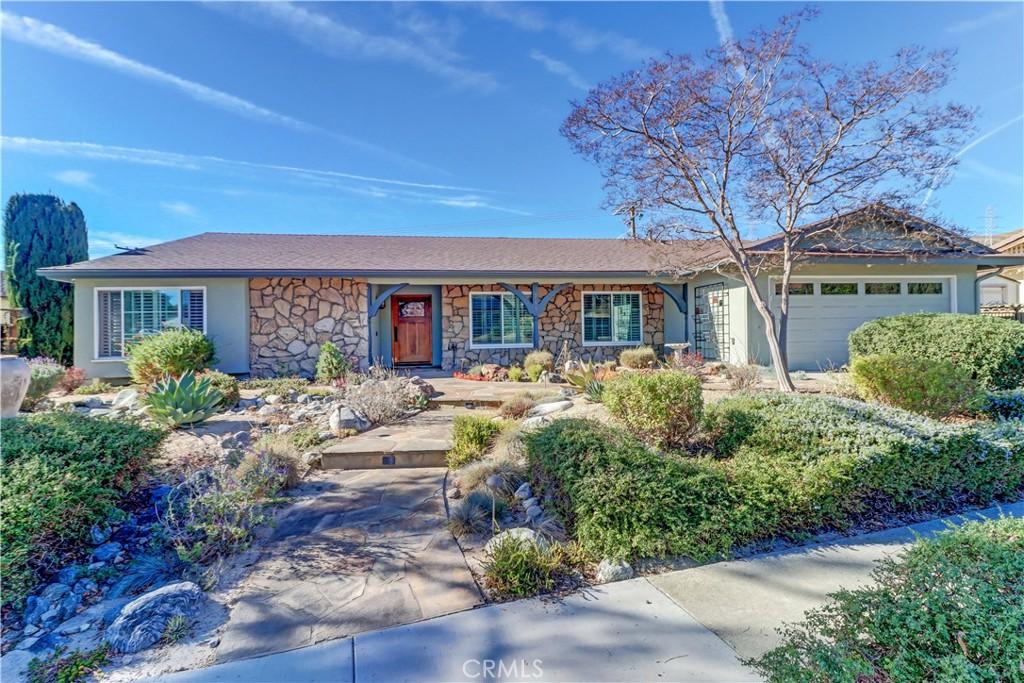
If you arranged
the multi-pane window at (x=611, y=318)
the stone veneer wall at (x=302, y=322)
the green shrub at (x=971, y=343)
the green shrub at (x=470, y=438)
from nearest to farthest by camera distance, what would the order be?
the green shrub at (x=470, y=438), the green shrub at (x=971, y=343), the stone veneer wall at (x=302, y=322), the multi-pane window at (x=611, y=318)

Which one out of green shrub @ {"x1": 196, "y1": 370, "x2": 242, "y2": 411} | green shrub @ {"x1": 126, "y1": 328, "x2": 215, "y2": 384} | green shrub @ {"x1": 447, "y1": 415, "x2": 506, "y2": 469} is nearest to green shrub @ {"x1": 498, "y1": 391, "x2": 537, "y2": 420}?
green shrub @ {"x1": 447, "y1": 415, "x2": 506, "y2": 469}

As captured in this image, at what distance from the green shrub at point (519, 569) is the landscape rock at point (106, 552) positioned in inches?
104

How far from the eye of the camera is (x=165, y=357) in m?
8.95

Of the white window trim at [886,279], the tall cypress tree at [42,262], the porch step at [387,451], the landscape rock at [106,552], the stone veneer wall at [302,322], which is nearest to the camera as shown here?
the landscape rock at [106,552]

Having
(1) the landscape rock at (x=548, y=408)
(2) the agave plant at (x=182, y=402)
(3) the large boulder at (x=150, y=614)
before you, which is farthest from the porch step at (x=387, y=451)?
(3) the large boulder at (x=150, y=614)

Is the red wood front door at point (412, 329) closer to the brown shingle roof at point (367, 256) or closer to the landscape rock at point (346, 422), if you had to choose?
the brown shingle roof at point (367, 256)

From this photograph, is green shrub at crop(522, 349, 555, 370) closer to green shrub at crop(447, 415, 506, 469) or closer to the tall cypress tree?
green shrub at crop(447, 415, 506, 469)

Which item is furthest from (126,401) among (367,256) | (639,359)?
(639,359)

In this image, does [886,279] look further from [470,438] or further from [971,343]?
[470,438]

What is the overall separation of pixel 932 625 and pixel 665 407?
2.95 meters

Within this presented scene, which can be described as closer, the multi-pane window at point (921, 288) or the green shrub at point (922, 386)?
the green shrub at point (922, 386)

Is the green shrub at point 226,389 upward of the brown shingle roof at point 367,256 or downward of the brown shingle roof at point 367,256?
downward

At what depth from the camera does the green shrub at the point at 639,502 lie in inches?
119

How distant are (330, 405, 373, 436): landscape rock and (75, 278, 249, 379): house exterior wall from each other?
5744 mm
